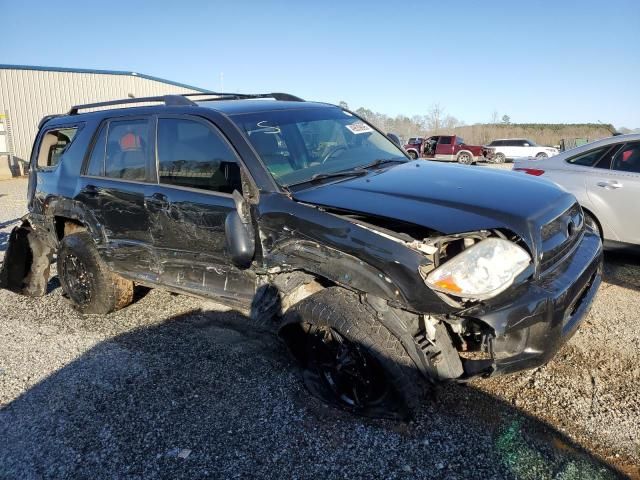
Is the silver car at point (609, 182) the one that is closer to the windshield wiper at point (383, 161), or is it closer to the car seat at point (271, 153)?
the windshield wiper at point (383, 161)

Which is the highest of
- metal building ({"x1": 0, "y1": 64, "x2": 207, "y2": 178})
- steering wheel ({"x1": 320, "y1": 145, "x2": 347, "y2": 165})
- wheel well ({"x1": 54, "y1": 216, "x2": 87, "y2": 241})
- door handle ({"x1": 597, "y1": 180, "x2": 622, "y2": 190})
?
metal building ({"x1": 0, "y1": 64, "x2": 207, "y2": 178})

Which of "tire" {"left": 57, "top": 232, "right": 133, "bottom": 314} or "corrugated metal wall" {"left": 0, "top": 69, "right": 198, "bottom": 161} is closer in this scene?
"tire" {"left": 57, "top": 232, "right": 133, "bottom": 314}

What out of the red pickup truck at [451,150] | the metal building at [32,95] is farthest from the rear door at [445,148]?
the metal building at [32,95]

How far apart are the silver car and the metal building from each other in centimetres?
2233

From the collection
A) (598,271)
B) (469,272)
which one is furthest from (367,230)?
(598,271)

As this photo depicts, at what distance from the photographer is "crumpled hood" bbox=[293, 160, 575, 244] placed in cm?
258

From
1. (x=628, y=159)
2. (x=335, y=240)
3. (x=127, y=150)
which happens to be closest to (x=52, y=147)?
(x=127, y=150)

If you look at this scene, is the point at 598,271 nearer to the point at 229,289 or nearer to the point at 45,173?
the point at 229,289

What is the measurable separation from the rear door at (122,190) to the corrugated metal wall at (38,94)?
20941 millimetres

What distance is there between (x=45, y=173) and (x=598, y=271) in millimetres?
5019

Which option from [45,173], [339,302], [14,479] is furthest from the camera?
[45,173]

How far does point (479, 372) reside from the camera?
259 centimetres

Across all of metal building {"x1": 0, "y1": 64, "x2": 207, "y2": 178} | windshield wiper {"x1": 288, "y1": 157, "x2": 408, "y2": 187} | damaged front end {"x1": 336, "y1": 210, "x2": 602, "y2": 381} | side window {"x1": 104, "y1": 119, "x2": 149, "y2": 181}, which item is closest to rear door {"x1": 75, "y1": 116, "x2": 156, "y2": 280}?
side window {"x1": 104, "y1": 119, "x2": 149, "y2": 181}

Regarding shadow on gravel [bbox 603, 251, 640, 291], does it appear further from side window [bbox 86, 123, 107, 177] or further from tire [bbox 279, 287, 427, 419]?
side window [bbox 86, 123, 107, 177]
